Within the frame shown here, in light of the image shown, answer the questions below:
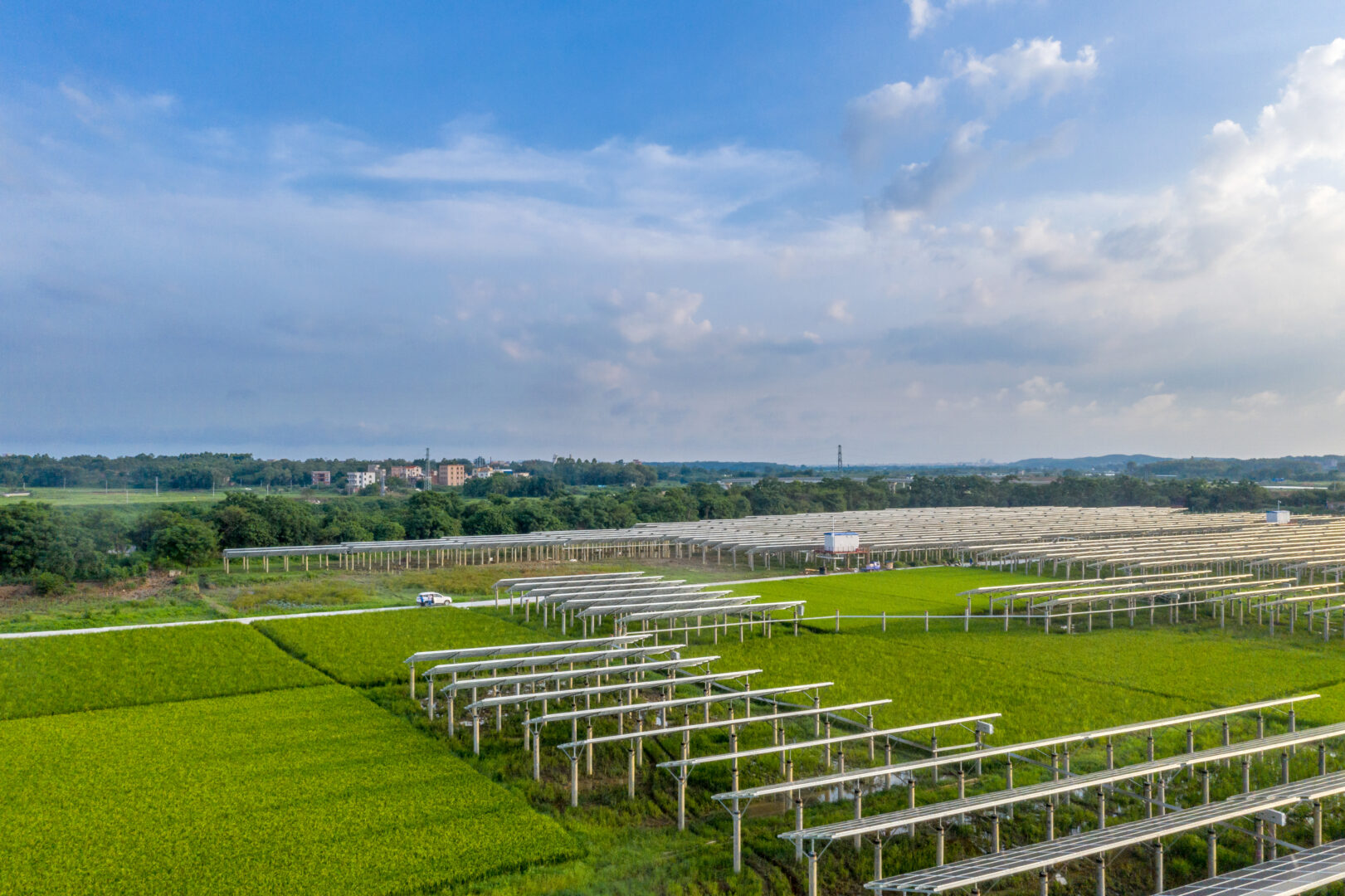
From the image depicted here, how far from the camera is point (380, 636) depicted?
20.4 metres

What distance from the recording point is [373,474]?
116062 mm

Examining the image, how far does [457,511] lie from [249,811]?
4085cm

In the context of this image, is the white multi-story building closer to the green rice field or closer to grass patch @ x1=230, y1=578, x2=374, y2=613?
grass patch @ x1=230, y1=578, x2=374, y2=613

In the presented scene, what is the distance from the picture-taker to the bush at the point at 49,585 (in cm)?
2914

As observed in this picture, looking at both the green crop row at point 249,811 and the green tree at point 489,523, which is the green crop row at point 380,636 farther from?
the green tree at point 489,523

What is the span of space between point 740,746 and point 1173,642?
1440cm

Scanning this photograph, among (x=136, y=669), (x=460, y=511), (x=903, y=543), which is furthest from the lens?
(x=460, y=511)

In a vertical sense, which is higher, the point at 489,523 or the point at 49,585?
the point at 489,523

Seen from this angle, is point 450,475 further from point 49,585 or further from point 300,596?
point 300,596

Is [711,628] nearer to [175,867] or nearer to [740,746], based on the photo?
[740,746]

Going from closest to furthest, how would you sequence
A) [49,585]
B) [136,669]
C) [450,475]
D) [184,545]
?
[136,669], [49,585], [184,545], [450,475]

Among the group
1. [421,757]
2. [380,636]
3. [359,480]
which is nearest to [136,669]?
[380,636]

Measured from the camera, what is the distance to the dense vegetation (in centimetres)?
3162

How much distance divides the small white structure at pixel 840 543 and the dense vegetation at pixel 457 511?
18289 mm
